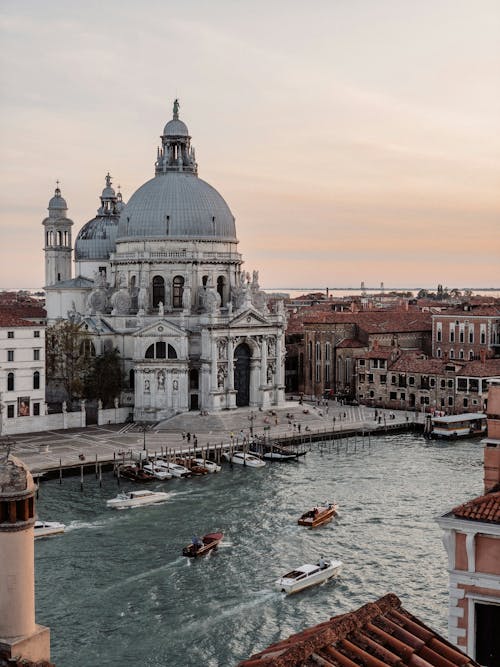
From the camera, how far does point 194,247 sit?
52125mm

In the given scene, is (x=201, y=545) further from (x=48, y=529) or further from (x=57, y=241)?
(x=57, y=241)

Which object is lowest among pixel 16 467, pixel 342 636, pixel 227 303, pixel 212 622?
pixel 212 622

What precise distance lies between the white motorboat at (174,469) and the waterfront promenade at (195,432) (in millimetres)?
1749

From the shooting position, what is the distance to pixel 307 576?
902 inches

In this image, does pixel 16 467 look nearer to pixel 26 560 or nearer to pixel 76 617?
pixel 26 560

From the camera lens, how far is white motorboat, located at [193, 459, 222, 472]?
37000 mm

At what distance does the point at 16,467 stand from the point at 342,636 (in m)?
2.87

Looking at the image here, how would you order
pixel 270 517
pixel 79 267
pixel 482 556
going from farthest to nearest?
1. pixel 79 267
2. pixel 270 517
3. pixel 482 556

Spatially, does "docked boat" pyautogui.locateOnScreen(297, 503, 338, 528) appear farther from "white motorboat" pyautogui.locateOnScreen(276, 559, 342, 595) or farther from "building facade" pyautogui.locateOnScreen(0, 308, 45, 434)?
"building facade" pyautogui.locateOnScreen(0, 308, 45, 434)

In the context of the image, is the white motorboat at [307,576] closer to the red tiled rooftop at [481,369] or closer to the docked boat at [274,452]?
the docked boat at [274,452]

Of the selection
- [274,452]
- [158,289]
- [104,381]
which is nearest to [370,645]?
[274,452]

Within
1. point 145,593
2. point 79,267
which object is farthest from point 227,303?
point 145,593

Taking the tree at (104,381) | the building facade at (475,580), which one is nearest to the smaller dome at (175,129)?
the tree at (104,381)

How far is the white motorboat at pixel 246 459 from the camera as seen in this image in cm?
3838
